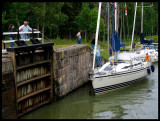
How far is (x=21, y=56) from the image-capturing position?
10867 millimetres

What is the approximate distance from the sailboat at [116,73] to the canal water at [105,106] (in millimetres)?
438

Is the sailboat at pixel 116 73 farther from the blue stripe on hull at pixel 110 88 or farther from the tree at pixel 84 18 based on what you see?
the tree at pixel 84 18

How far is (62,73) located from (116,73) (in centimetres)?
321

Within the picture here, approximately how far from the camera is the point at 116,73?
14.7 meters

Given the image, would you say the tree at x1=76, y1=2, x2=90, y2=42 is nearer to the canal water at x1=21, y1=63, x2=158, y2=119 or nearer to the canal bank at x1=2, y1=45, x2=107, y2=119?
the canal bank at x1=2, y1=45, x2=107, y2=119

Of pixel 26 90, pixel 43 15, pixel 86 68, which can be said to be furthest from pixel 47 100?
pixel 43 15

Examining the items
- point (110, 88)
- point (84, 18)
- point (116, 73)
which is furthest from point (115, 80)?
point (84, 18)

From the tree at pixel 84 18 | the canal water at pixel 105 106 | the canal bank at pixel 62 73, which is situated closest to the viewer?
the canal bank at pixel 62 73

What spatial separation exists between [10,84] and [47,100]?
2.91 meters

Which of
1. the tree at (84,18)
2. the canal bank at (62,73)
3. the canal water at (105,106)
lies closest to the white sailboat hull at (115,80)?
the canal water at (105,106)

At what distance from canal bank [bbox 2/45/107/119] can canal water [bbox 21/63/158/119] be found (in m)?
0.55

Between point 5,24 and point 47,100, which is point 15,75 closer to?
point 47,100

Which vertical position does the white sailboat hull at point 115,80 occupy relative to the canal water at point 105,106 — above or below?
above

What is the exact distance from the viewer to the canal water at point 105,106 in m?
11.3
